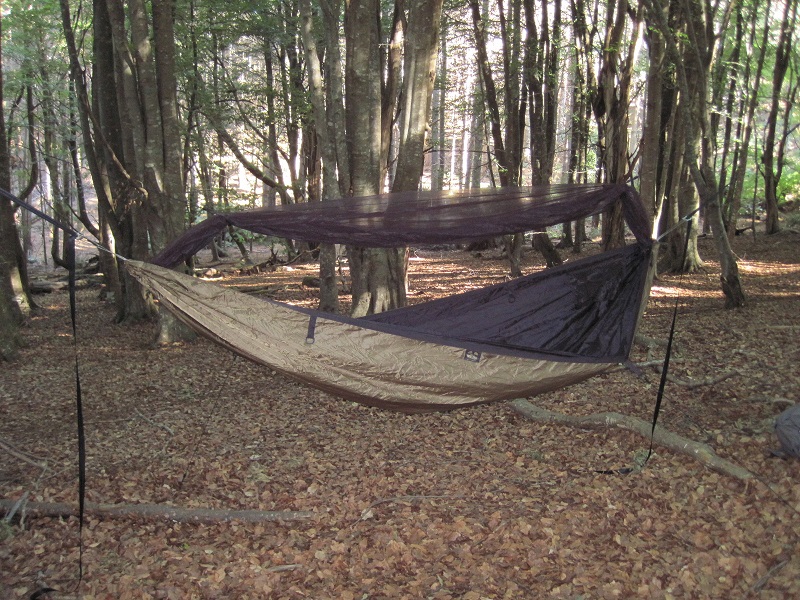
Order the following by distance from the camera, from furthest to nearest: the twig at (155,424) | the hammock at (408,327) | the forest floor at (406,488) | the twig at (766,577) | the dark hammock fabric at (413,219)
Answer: the twig at (155,424)
the dark hammock fabric at (413,219)
the hammock at (408,327)
the forest floor at (406,488)
the twig at (766,577)

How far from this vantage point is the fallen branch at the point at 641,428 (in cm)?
248

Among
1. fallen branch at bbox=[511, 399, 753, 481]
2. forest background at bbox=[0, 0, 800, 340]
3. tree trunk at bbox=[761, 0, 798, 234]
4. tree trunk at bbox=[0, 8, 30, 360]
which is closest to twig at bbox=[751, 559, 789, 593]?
fallen branch at bbox=[511, 399, 753, 481]

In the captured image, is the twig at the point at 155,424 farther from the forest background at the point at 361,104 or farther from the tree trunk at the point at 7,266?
the tree trunk at the point at 7,266

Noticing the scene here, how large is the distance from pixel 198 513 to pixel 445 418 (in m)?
1.54

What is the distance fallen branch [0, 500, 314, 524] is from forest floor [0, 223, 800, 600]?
0.08ft

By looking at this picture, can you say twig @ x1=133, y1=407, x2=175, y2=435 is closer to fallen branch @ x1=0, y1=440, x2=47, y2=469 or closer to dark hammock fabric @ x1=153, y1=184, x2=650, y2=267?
fallen branch @ x1=0, y1=440, x2=47, y2=469

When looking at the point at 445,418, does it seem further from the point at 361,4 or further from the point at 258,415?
the point at 361,4

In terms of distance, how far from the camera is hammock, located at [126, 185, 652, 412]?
9.05 ft

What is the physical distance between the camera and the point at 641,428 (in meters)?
2.90

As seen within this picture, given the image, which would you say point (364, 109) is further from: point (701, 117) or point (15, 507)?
point (15, 507)

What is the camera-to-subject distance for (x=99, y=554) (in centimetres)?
231

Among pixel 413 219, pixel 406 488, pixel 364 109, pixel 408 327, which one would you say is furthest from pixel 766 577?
pixel 364 109

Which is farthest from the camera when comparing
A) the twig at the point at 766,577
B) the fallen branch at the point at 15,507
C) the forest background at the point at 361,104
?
the forest background at the point at 361,104

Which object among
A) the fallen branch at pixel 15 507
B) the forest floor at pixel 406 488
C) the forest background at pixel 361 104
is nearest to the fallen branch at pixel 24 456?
the forest floor at pixel 406 488
